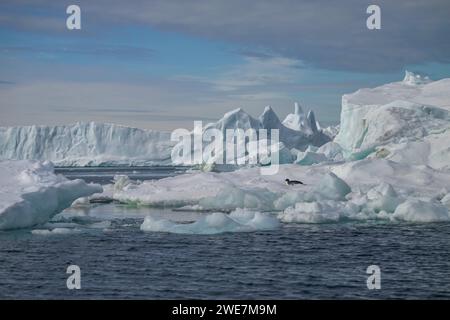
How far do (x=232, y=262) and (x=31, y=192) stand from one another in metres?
9.27

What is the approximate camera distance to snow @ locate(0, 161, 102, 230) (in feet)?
76.6

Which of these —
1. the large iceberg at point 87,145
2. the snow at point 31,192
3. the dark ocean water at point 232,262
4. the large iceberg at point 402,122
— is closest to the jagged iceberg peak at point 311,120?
the large iceberg at point 87,145

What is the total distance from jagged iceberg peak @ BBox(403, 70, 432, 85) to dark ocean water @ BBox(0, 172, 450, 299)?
138 ft

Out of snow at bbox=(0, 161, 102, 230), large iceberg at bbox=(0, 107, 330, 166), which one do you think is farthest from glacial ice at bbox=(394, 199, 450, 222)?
large iceberg at bbox=(0, 107, 330, 166)

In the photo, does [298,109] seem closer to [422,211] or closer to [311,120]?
[311,120]

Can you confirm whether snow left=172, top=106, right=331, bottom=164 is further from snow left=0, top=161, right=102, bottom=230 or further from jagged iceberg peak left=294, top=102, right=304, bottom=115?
snow left=0, top=161, right=102, bottom=230

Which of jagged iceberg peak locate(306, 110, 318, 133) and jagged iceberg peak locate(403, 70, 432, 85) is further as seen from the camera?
jagged iceberg peak locate(306, 110, 318, 133)

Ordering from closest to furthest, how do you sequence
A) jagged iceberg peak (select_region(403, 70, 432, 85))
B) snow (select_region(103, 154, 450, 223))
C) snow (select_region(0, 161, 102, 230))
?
snow (select_region(0, 161, 102, 230))
snow (select_region(103, 154, 450, 223))
jagged iceberg peak (select_region(403, 70, 432, 85))

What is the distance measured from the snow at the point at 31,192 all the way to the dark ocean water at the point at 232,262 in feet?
2.24

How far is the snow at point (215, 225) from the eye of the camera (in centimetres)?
2462

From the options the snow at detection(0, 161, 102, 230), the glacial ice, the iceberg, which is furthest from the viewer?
the iceberg
